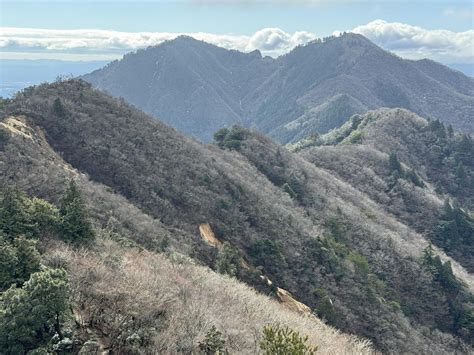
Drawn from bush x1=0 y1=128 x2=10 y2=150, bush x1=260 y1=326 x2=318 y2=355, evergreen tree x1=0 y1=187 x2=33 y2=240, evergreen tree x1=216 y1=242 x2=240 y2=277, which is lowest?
evergreen tree x1=216 y1=242 x2=240 y2=277

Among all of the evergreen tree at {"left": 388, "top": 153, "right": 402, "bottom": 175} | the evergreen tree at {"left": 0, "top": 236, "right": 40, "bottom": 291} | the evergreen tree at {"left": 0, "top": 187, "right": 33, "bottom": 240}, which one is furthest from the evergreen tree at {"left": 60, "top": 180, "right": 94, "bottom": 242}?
the evergreen tree at {"left": 388, "top": 153, "right": 402, "bottom": 175}

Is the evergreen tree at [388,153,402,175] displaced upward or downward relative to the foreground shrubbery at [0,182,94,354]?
downward

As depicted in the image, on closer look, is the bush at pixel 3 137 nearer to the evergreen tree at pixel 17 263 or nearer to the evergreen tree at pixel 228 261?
the evergreen tree at pixel 228 261

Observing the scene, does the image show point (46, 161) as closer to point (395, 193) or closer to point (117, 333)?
point (117, 333)

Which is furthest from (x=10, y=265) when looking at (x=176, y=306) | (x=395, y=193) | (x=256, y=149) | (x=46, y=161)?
(x=395, y=193)

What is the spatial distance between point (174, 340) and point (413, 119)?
130862 millimetres

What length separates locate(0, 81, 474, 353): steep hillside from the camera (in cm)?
3397

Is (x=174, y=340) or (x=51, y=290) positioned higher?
(x=51, y=290)

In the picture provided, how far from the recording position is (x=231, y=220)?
140ft

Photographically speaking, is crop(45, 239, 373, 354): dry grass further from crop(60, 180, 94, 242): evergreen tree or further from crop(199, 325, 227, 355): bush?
crop(60, 180, 94, 242): evergreen tree

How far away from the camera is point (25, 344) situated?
11.1 m

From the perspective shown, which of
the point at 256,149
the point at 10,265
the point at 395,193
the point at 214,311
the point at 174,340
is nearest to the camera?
the point at 174,340

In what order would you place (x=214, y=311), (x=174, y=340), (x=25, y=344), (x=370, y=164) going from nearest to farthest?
(x=25, y=344) < (x=174, y=340) < (x=214, y=311) < (x=370, y=164)

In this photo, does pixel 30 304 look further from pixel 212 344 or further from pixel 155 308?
pixel 212 344
